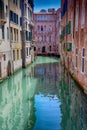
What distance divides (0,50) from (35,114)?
383 inches

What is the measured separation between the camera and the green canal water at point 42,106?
977 cm

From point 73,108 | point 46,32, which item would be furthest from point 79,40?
point 46,32

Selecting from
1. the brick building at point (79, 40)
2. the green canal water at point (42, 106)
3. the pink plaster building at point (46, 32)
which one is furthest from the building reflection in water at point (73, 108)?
the pink plaster building at point (46, 32)

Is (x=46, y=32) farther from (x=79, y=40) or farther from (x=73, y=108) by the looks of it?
(x=73, y=108)

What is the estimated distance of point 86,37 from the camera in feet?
47.2

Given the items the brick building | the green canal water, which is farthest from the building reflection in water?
the brick building

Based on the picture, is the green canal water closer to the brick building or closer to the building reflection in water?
the building reflection in water

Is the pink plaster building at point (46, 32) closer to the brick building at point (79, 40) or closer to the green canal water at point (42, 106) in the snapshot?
the brick building at point (79, 40)

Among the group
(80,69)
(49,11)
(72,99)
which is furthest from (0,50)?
(49,11)

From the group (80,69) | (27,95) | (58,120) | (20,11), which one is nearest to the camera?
(58,120)

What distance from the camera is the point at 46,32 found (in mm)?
61875

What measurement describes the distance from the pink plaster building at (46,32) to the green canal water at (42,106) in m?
42.9

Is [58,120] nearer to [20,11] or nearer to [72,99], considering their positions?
[72,99]

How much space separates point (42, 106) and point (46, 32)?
50.7 meters
